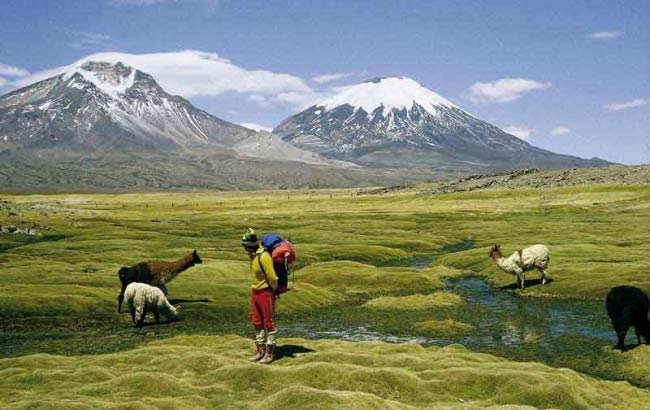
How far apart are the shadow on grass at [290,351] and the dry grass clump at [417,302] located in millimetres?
18865

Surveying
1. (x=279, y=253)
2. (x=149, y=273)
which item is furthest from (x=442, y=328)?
(x=279, y=253)

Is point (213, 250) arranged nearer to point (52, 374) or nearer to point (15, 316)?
point (15, 316)

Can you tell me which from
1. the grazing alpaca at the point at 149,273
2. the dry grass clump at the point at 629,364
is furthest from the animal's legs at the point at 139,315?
the dry grass clump at the point at 629,364

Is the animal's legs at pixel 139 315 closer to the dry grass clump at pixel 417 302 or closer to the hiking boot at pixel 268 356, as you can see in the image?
the dry grass clump at pixel 417 302

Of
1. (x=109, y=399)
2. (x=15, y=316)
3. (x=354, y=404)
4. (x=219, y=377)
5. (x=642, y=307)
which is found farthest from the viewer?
(x=15, y=316)

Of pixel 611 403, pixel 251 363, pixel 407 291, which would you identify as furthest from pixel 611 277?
pixel 251 363

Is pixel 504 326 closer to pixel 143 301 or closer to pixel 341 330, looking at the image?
pixel 341 330

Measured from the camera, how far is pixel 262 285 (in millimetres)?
22641

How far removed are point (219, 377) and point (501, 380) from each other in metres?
10.0

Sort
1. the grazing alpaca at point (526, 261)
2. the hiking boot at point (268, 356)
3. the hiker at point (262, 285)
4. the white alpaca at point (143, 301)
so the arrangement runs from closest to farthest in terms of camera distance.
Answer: the hiker at point (262, 285) < the hiking boot at point (268, 356) < the white alpaca at point (143, 301) < the grazing alpaca at point (526, 261)

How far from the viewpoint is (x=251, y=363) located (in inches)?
908

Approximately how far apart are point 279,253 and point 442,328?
1960 cm

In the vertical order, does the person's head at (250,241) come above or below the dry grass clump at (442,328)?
above

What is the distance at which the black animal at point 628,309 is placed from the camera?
29688 mm
